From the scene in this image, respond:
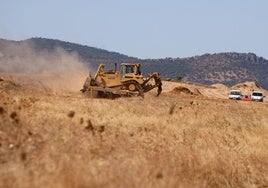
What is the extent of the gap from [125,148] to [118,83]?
25919 mm

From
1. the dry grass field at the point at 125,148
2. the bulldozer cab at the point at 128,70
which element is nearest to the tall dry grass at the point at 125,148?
the dry grass field at the point at 125,148

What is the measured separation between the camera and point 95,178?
8914 millimetres

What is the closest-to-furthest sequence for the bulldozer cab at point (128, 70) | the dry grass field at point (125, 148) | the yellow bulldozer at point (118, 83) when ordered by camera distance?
the dry grass field at point (125, 148) < the yellow bulldozer at point (118, 83) < the bulldozer cab at point (128, 70)

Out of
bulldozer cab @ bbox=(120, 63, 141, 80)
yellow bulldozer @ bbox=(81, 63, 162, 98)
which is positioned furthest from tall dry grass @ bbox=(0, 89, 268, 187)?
bulldozer cab @ bbox=(120, 63, 141, 80)

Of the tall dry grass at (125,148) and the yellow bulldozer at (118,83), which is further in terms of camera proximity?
the yellow bulldozer at (118,83)

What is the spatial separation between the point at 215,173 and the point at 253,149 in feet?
13.8

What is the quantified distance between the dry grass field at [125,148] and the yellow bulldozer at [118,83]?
45.1 ft

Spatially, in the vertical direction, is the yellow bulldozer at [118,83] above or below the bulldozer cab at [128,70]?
below

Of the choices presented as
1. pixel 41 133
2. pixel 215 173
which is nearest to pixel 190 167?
pixel 215 173

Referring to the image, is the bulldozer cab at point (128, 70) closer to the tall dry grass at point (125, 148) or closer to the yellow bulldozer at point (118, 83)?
the yellow bulldozer at point (118, 83)

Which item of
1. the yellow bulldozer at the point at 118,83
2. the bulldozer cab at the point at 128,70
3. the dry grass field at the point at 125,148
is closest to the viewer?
the dry grass field at the point at 125,148

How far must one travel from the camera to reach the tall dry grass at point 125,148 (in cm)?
924

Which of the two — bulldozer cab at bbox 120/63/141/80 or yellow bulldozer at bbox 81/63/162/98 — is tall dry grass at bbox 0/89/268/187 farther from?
bulldozer cab at bbox 120/63/141/80

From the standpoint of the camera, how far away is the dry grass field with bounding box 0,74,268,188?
924 centimetres
